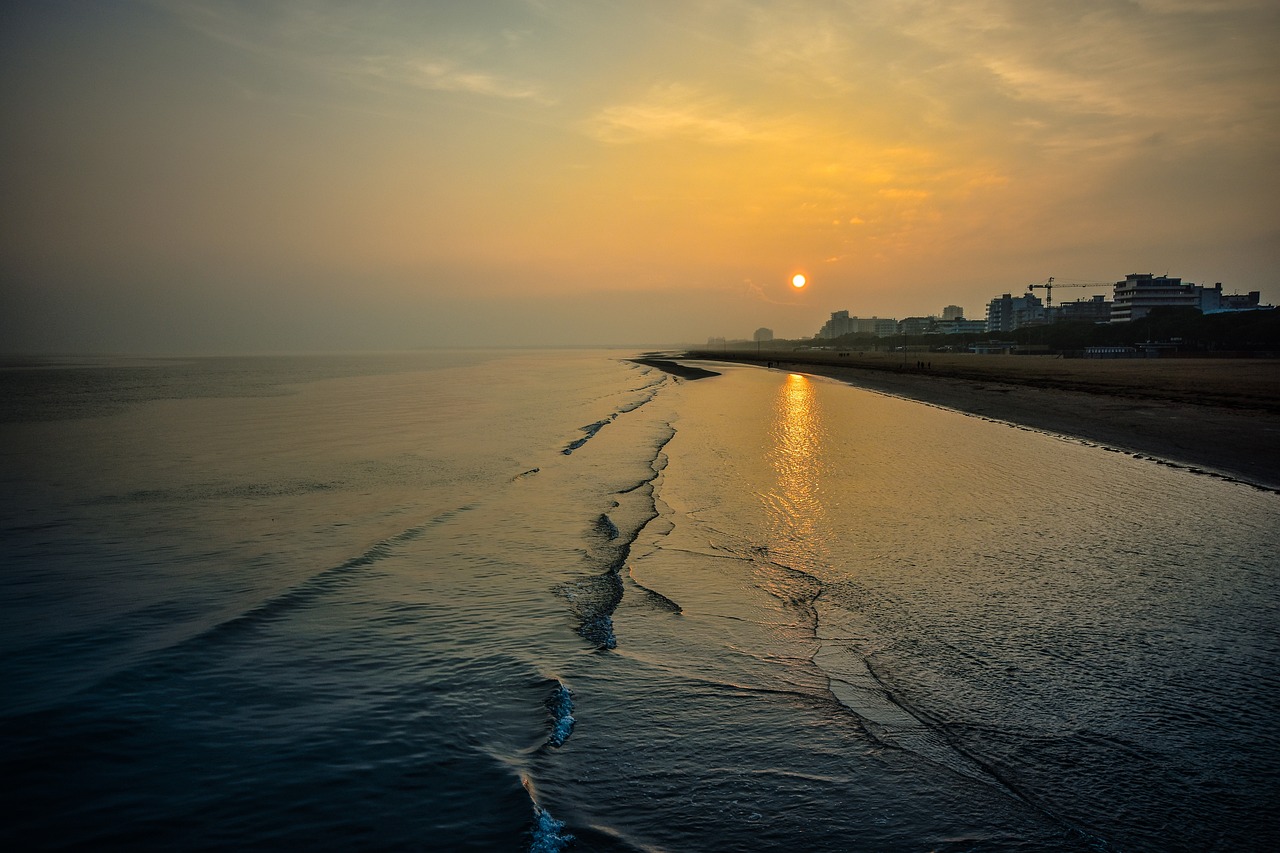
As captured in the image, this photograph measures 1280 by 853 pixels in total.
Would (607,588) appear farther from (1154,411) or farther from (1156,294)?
(1156,294)

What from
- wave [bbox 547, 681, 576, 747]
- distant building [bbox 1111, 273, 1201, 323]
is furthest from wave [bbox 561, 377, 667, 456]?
distant building [bbox 1111, 273, 1201, 323]

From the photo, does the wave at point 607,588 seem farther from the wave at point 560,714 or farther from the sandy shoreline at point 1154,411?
the sandy shoreline at point 1154,411

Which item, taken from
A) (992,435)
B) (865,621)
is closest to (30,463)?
(865,621)

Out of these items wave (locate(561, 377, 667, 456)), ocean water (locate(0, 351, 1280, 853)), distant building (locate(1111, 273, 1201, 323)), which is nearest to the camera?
ocean water (locate(0, 351, 1280, 853))

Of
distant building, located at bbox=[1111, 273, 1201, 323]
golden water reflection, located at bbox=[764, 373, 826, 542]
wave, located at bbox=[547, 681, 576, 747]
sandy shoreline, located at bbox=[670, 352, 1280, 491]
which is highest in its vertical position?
distant building, located at bbox=[1111, 273, 1201, 323]

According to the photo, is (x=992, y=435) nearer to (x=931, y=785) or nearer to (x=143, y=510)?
(x=931, y=785)

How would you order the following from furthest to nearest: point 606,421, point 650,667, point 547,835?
point 606,421, point 650,667, point 547,835

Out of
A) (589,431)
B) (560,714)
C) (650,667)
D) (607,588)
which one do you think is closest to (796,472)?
(607,588)

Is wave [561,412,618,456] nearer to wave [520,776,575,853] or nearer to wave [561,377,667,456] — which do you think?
wave [561,377,667,456]
